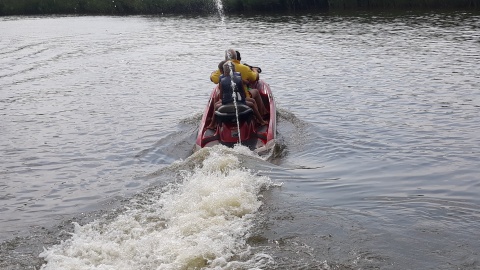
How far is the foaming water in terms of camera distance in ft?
21.3

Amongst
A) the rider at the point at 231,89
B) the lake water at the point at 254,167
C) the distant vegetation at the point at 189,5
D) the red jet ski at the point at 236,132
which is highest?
the distant vegetation at the point at 189,5

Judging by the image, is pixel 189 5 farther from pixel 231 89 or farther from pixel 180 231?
pixel 180 231

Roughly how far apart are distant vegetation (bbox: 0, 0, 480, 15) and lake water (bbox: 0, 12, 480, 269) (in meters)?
12.7

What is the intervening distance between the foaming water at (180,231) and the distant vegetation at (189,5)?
3028cm

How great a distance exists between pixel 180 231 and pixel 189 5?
41.7 m

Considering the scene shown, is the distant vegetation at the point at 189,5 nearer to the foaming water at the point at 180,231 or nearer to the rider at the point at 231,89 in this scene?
the rider at the point at 231,89

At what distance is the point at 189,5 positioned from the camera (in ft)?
155

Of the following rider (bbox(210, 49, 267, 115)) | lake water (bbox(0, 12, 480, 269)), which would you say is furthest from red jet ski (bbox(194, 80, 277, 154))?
rider (bbox(210, 49, 267, 115))

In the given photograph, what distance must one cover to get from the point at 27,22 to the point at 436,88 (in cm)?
3285

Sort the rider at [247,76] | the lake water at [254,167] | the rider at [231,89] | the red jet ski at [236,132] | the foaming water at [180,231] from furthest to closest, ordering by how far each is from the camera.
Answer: the rider at [247,76] < the rider at [231,89] < the red jet ski at [236,132] < the lake water at [254,167] < the foaming water at [180,231]

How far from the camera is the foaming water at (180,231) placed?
21.3 feet

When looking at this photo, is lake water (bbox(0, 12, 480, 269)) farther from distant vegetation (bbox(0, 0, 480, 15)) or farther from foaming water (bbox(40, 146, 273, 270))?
distant vegetation (bbox(0, 0, 480, 15))

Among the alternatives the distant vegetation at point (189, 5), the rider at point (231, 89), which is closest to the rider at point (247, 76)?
the rider at point (231, 89)

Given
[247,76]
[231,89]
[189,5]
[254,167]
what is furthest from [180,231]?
[189,5]
